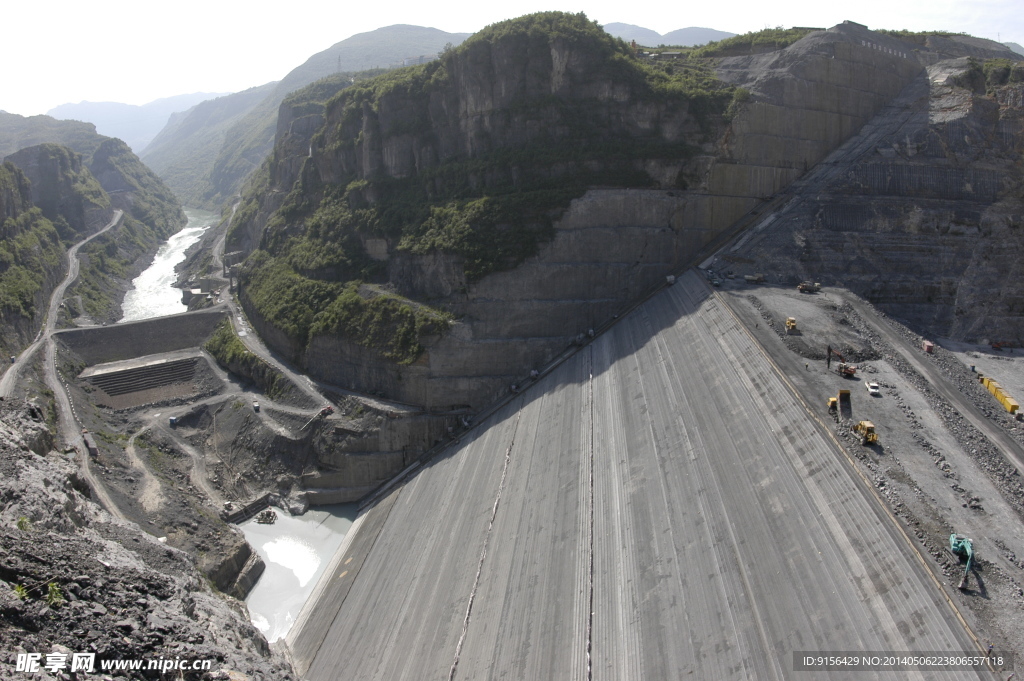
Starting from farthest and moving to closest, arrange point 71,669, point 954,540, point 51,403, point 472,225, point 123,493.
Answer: point 472,225 < point 51,403 < point 123,493 < point 954,540 < point 71,669

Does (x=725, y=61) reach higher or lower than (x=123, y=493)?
higher

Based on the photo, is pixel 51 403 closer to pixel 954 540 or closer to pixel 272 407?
pixel 272 407

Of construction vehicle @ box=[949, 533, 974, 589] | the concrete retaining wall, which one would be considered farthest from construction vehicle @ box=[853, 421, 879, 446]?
the concrete retaining wall

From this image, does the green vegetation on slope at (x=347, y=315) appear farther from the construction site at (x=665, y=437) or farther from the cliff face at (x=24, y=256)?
the cliff face at (x=24, y=256)

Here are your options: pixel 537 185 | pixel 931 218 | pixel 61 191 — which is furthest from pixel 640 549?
pixel 61 191

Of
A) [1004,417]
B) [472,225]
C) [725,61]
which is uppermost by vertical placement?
[725,61]

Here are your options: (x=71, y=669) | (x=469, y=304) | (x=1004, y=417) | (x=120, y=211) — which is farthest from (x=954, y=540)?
(x=120, y=211)
